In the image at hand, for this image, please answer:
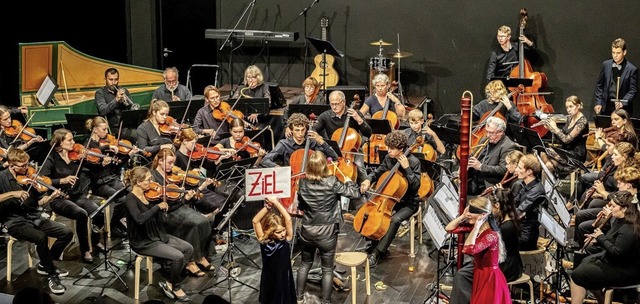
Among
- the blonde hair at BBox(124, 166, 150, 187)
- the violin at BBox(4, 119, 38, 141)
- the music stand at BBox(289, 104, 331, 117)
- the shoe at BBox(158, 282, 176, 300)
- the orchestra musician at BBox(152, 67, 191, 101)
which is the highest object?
the orchestra musician at BBox(152, 67, 191, 101)

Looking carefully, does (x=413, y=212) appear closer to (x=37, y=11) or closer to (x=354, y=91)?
(x=354, y=91)

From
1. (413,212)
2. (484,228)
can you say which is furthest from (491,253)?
(413,212)

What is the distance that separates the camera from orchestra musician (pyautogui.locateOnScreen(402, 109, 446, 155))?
34.4 ft

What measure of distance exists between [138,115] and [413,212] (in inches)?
158

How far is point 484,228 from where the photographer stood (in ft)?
23.9

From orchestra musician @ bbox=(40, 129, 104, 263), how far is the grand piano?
8.62ft

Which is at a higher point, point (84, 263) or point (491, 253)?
point (491, 253)

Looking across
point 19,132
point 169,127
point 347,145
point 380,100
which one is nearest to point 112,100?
point 169,127

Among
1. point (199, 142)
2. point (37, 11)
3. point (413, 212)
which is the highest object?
point (37, 11)

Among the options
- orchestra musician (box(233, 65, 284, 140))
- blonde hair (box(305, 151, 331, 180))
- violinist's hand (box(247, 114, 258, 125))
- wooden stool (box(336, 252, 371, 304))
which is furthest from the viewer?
orchestra musician (box(233, 65, 284, 140))

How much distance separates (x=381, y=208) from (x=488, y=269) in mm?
2123

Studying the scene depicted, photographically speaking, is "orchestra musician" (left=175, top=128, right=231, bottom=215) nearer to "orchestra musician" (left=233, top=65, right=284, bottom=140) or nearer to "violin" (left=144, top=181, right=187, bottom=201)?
"violin" (left=144, top=181, right=187, bottom=201)

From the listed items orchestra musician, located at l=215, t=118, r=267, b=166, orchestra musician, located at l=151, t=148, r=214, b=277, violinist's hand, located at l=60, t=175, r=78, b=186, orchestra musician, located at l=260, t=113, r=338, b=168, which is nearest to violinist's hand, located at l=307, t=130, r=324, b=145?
orchestra musician, located at l=260, t=113, r=338, b=168

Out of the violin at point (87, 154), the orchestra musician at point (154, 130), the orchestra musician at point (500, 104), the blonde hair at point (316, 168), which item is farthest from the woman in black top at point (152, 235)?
the orchestra musician at point (500, 104)
